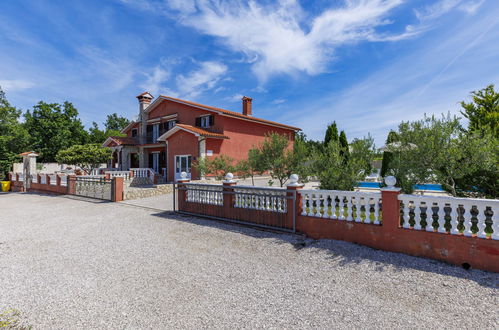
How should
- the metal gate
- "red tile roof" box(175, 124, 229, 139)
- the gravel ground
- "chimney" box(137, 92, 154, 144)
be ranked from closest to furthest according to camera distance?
the gravel ground → the metal gate → "red tile roof" box(175, 124, 229, 139) → "chimney" box(137, 92, 154, 144)

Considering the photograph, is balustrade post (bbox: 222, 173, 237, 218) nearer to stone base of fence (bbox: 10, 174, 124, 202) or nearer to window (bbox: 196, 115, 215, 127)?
stone base of fence (bbox: 10, 174, 124, 202)

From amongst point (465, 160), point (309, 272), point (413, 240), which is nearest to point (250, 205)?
point (309, 272)

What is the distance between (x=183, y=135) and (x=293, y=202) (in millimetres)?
15663

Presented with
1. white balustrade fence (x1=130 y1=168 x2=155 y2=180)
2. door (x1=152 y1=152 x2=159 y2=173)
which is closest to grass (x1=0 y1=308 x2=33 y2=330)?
white balustrade fence (x1=130 y1=168 x2=155 y2=180)

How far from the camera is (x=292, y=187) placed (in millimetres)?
6508

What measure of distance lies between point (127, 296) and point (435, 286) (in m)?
4.86

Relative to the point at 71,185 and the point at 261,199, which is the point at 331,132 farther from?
the point at 71,185

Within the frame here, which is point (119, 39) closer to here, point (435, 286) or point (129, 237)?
point (129, 237)

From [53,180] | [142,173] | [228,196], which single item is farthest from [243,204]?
[142,173]

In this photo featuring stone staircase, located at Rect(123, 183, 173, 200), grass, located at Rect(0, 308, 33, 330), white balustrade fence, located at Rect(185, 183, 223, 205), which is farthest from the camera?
stone staircase, located at Rect(123, 183, 173, 200)

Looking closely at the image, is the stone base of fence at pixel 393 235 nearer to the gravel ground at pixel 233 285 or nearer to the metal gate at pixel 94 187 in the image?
the gravel ground at pixel 233 285

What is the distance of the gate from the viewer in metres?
6.67

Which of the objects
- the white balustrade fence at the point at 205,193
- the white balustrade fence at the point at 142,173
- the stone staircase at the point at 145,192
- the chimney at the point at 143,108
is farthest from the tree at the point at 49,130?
the white balustrade fence at the point at 205,193

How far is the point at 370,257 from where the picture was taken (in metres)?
4.84
